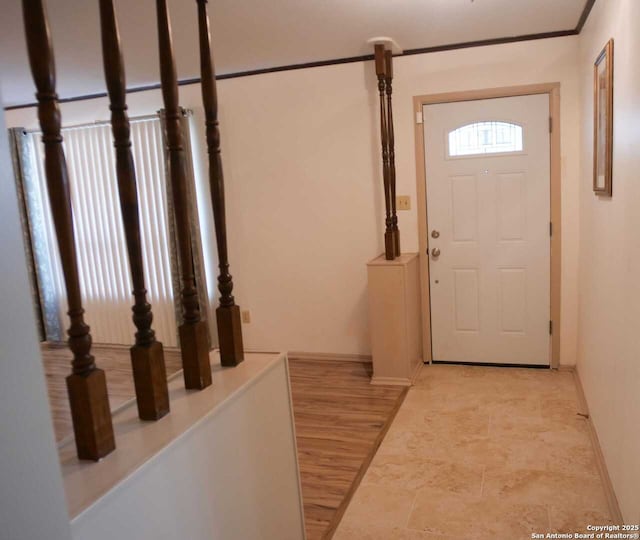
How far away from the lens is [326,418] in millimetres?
3541

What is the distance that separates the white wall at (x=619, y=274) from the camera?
2002 millimetres

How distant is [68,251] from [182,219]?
0.42 metres

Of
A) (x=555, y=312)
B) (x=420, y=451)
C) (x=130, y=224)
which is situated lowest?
(x=420, y=451)

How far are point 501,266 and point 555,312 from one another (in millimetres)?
508

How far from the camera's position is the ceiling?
2.97 metres

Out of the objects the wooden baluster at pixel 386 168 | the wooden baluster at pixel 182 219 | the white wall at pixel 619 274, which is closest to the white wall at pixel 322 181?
the wooden baluster at pixel 386 168

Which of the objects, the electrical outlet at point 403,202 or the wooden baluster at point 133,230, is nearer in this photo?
the wooden baluster at point 133,230

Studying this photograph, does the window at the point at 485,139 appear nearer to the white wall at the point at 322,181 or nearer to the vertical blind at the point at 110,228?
the white wall at the point at 322,181

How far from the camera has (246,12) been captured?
305 centimetres

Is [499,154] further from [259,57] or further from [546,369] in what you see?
[259,57]

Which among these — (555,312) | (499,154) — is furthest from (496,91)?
(555,312)

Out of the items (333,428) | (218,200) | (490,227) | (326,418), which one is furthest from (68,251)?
(490,227)

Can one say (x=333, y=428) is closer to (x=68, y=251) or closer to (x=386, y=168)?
(x=386, y=168)

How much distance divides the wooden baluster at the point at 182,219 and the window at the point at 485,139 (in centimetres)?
300
